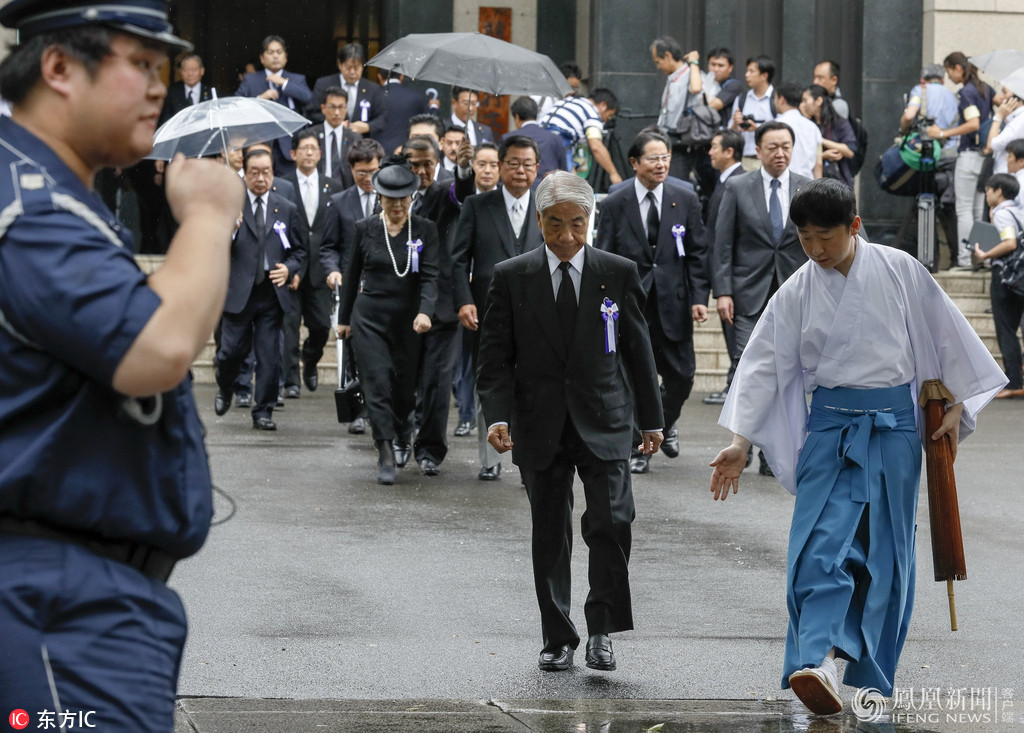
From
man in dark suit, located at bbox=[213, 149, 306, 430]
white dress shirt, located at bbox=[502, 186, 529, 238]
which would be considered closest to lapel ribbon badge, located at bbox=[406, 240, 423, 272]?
white dress shirt, located at bbox=[502, 186, 529, 238]

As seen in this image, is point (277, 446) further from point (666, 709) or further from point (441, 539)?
point (666, 709)

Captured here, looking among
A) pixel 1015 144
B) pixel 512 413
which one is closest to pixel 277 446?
pixel 512 413

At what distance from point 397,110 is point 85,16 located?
530 inches

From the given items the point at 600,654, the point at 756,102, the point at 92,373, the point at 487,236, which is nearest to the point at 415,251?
the point at 487,236

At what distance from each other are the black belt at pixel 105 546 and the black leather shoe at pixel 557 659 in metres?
3.35

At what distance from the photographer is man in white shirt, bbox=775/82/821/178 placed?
1459cm

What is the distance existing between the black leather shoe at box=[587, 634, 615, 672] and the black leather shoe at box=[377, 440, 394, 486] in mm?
4173

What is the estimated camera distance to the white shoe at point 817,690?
→ 4.99m

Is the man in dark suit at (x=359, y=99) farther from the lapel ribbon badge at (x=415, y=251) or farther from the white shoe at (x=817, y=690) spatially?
the white shoe at (x=817, y=690)

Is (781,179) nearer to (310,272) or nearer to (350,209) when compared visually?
(350,209)

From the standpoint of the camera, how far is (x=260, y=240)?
12.3 meters

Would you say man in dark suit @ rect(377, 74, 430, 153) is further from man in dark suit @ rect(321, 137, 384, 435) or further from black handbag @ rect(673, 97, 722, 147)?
man in dark suit @ rect(321, 137, 384, 435)

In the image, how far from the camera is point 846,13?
758 inches

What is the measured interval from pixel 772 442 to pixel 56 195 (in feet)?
12.0
